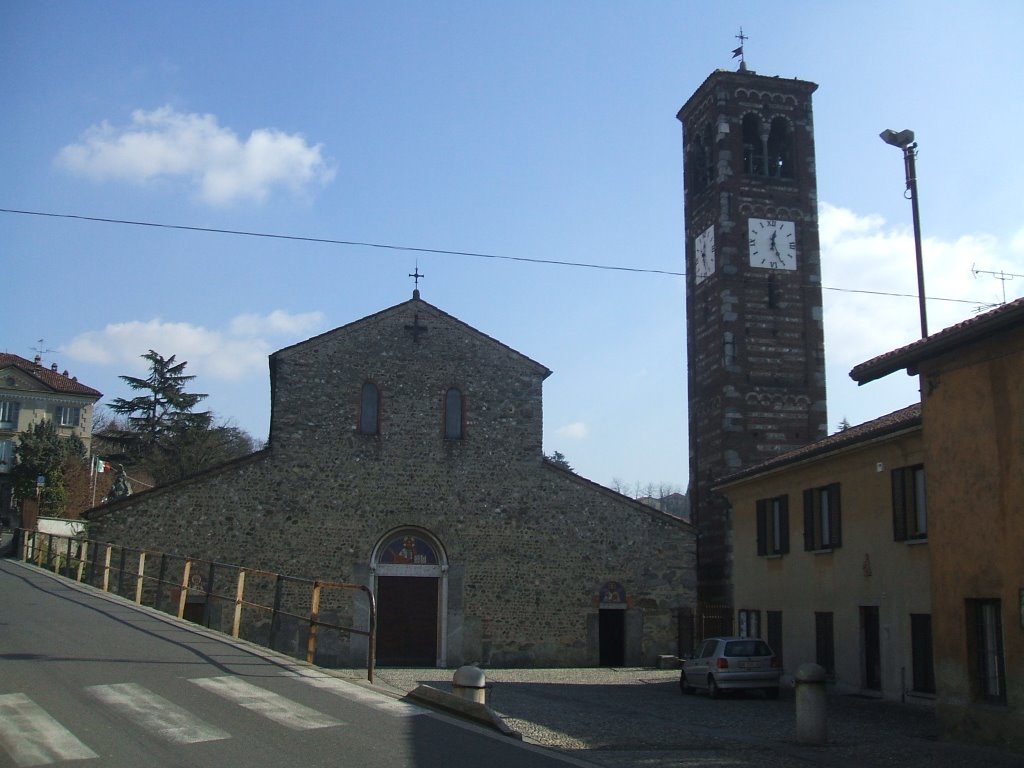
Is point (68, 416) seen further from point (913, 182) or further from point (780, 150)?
point (913, 182)

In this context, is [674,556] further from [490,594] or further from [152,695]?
[152,695]

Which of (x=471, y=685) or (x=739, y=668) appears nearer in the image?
(x=471, y=685)

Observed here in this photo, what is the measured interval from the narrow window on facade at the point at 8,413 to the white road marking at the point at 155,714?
57544 mm

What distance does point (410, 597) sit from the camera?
1146 inches

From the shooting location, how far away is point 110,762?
26.7ft

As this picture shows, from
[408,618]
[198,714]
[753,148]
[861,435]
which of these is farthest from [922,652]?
[753,148]

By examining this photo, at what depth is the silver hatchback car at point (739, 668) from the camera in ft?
67.1

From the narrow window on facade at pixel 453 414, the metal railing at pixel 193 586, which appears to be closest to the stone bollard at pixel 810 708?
the metal railing at pixel 193 586

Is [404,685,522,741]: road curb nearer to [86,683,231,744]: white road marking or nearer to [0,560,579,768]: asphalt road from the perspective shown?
[0,560,579,768]: asphalt road

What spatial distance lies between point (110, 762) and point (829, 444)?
16.2 metres

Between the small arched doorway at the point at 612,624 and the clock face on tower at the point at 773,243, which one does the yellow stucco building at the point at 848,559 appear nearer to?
the small arched doorway at the point at 612,624

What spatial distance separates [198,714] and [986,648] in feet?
29.3

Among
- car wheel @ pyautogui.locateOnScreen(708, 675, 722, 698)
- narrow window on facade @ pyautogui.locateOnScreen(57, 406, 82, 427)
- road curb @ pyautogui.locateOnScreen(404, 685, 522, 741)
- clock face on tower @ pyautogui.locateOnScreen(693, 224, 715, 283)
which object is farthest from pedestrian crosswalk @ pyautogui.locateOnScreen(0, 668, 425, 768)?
narrow window on facade @ pyautogui.locateOnScreen(57, 406, 82, 427)

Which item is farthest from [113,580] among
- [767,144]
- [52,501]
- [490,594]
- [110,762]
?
[52,501]
